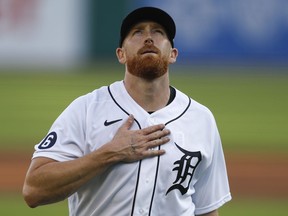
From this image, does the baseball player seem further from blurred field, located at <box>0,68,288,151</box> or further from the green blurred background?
the green blurred background

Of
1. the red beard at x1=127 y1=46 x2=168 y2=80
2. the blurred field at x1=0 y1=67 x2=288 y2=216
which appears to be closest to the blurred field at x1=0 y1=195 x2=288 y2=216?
the blurred field at x1=0 y1=67 x2=288 y2=216

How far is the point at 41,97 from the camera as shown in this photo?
1695cm

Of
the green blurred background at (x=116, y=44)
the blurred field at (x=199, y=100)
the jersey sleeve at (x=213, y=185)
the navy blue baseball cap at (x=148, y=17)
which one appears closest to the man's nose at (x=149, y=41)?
the navy blue baseball cap at (x=148, y=17)

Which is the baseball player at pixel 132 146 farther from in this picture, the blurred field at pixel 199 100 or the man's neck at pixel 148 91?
the blurred field at pixel 199 100

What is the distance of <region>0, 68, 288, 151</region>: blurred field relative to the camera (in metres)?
13.0

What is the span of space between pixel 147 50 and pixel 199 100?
1172 centimetres

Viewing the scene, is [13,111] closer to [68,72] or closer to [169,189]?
[68,72]

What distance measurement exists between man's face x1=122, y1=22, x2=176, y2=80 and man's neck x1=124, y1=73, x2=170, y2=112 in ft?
0.15

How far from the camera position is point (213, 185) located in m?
4.16

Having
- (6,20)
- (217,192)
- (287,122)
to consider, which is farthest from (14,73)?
(217,192)

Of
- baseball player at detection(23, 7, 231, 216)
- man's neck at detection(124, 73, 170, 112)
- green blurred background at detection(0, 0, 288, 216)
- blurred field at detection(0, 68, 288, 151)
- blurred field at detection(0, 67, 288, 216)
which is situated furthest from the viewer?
green blurred background at detection(0, 0, 288, 216)

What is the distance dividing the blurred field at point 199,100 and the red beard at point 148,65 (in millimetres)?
8381

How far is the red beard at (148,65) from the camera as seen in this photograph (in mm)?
3807

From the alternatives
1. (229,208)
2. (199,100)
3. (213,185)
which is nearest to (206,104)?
(199,100)
